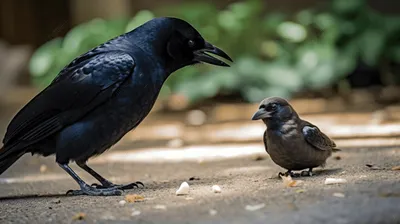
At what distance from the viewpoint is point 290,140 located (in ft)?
13.9

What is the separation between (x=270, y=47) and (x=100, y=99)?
7.12 m

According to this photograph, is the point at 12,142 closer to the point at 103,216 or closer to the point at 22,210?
the point at 22,210

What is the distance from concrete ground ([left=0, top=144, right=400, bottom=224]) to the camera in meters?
3.19

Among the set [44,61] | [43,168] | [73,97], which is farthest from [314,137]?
[44,61]

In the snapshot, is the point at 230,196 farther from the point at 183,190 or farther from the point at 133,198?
the point at 133,198

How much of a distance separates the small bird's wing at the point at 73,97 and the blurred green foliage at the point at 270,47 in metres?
5.79

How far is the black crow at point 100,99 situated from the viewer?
429 centimetres

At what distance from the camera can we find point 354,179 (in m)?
3.98

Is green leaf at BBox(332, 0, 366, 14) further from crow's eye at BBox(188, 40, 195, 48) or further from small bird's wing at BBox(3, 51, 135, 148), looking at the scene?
small bird's wing at BBox(3, 51, 135, 148)

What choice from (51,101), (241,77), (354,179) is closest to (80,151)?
(51,101)

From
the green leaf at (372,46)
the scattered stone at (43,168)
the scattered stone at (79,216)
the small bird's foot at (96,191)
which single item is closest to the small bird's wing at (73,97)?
the small bird's foot at (96,191)

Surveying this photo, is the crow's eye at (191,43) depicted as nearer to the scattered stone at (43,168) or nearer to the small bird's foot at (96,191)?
the small bird's foot at (96,191)

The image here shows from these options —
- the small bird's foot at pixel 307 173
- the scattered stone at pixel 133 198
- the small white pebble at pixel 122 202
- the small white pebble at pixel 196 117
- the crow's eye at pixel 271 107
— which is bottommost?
the small white pebble at pixel 122 202

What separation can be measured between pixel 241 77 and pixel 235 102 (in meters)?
0.50
